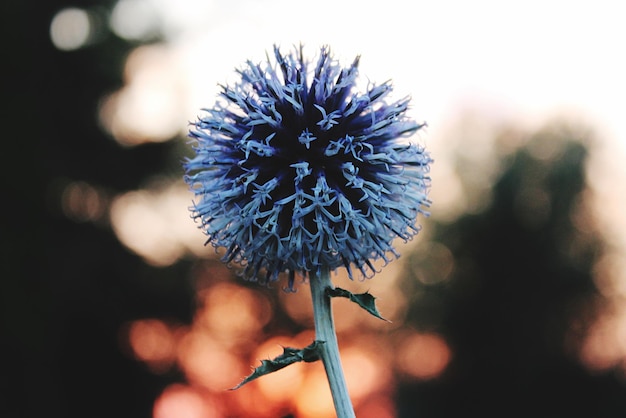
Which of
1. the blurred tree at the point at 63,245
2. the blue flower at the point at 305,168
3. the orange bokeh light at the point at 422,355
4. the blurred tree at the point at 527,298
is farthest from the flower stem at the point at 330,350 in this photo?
the orange bokeh light at the point at 422,355

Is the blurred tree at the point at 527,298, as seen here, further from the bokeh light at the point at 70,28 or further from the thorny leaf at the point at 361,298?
the thorny leaf at the point at 361,298

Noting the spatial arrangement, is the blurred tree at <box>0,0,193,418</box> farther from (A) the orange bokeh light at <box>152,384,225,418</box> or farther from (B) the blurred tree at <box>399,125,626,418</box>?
(B) the blurred tree at <box>399,125,626,418</box>

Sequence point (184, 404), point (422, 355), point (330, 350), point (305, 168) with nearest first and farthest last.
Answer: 1. point (330, 350)
2. point (305, 168)
3. point (184, 404)
4. point (422, 355)

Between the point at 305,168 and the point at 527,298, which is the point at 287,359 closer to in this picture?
the point at 305,168

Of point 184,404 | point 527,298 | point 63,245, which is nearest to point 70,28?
point 63,245

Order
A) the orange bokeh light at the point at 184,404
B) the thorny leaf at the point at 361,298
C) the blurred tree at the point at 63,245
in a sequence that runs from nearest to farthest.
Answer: the thorny leaf at the point at 361,298
the blurred tree at the point at 63,245
the orange bokeh light at the point at 184,404

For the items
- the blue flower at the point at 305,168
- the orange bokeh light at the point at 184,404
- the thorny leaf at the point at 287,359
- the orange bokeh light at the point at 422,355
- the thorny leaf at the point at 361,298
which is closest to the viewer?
the thorny leaf at the point at 287,359

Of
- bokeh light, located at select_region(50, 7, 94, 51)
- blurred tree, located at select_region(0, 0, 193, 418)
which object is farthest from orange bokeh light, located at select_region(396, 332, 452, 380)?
bokeh light, located at select_region(50, 7, 94, 51)
